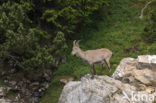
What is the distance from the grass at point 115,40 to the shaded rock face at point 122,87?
4.37m

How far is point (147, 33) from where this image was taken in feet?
57.4

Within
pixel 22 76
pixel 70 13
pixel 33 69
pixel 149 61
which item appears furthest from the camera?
pixel 70 13

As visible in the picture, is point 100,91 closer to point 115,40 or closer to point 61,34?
point 61,34

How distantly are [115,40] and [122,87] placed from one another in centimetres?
989

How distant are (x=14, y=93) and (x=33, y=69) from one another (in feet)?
7.16

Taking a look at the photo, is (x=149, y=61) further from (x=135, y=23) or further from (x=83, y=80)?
(x=135, y=23)

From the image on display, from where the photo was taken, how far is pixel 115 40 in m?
19.1

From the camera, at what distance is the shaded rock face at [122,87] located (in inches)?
360

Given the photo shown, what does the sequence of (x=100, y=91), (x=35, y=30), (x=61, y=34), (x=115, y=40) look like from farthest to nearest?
(x=115, y=40) → (x=35, y=30) → (x=61, y=34) → (x=100, y=91)

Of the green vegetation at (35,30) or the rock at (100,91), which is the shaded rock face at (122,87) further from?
the green vegetation at (35,30)

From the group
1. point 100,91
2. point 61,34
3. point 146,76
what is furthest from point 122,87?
point 61,34

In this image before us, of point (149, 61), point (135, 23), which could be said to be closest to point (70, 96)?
point (149, 61)

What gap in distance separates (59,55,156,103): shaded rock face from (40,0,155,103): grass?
172 inches

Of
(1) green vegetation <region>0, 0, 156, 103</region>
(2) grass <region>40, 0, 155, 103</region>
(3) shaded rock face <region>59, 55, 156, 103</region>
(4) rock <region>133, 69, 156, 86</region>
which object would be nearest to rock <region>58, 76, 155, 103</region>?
(3) shaded rock face <region>59, 55, 156, 103</region>
